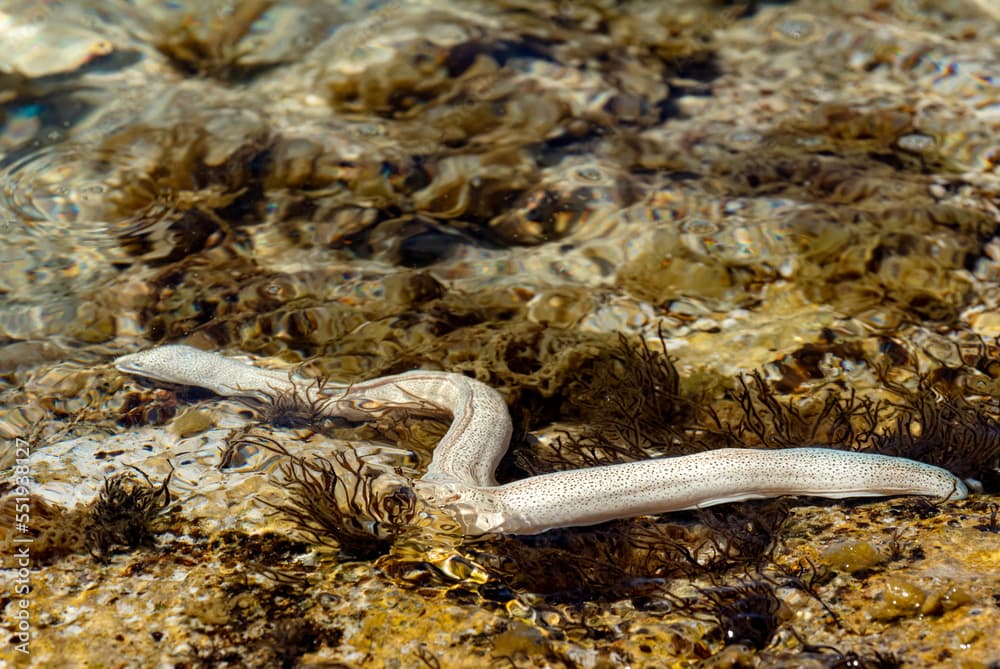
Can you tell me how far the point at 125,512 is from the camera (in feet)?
12.7

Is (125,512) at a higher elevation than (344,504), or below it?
higher

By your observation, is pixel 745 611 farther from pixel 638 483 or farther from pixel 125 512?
pixel 125 512

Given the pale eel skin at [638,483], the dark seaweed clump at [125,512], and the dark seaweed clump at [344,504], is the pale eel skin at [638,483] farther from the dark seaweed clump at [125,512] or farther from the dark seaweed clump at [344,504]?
the dark seaweed clump at [125,512]

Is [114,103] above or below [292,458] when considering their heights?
above

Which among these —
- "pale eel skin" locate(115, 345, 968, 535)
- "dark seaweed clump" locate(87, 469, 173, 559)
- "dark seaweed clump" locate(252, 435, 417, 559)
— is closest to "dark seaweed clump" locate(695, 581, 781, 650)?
"pale eel skin" locate(115, 345, 968, 535)

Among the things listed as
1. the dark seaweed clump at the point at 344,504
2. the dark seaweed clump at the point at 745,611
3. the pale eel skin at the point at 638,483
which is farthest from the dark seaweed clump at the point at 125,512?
the dark seaweed clump at the point at 745,611

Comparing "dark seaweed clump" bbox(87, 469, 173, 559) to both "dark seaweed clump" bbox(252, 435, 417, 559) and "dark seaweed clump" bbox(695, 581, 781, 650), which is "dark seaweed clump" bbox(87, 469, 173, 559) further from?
"dark seaweed clump" bbox(695, 581, 781, 650)

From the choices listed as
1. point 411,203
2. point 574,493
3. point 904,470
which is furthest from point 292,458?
point 904,470

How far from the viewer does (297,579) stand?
362 centimetres

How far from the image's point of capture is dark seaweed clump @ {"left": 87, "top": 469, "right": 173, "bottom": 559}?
379 centimetres

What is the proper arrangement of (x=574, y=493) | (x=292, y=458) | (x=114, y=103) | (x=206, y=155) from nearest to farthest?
(x=574, y=493) < (x=292, y=458) < (x=206, y=155) < (x=114, y=103)

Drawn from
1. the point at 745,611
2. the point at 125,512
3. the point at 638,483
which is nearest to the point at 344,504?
the point at 125,512

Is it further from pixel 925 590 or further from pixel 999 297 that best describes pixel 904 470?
pixel 999 297

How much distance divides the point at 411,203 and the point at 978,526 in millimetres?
4233
